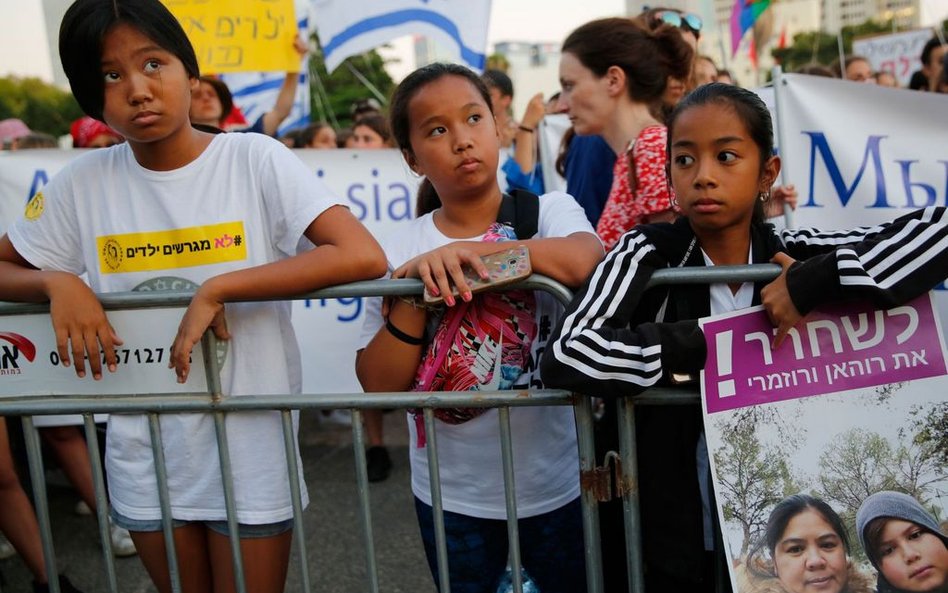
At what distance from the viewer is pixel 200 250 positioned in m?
1.98

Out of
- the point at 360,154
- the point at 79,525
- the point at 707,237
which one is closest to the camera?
the point at 707,237

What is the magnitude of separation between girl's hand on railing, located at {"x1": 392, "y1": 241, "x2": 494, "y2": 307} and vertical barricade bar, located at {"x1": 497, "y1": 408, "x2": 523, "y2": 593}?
31 cm

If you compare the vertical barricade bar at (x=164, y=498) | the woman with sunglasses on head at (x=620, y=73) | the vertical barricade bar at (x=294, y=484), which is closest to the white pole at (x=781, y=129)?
the woman with sunglasses on head at (x=620, y=73)

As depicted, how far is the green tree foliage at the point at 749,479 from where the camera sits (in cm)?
170

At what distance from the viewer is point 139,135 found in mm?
1924

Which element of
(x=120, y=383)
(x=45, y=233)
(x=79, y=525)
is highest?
→ (x=45, y=233)

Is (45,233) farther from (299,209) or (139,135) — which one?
(299,209)

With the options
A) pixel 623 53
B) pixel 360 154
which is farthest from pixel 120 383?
pixel 360 154

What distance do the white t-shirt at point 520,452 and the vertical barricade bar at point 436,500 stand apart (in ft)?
0.35

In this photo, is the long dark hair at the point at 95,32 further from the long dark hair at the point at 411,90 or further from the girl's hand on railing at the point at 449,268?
the girl's hand on railing at the point at 449,268

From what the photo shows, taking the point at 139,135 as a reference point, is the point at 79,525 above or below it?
below

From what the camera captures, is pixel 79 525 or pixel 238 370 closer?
pixel 238 370

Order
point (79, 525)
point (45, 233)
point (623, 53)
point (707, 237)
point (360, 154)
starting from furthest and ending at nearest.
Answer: point (360, 154) → point (79, 525) → point (623, 53) → point (45, 233) → point (707, 237)

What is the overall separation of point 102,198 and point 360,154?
9.87 feet
